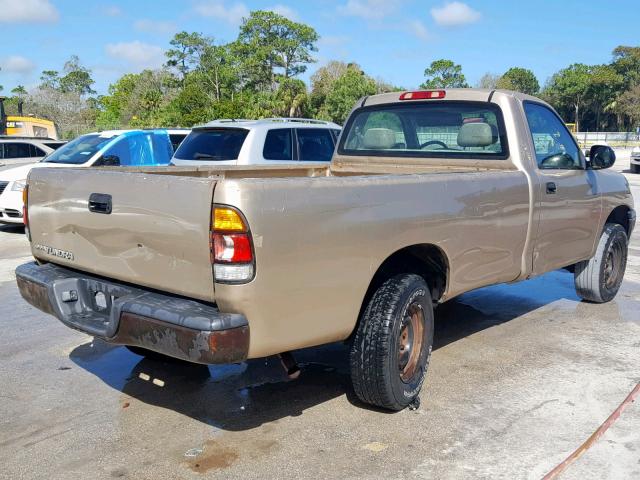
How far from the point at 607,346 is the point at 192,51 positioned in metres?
74.4

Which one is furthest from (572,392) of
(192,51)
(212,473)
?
(192,51)

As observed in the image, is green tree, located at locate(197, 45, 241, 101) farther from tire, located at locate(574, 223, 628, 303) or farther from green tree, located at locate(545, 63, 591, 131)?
tire, located at locate(574, 223, 628, 303)

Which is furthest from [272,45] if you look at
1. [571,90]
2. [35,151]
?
[35,151]

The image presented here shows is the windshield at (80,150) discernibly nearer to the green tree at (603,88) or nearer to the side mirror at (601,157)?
the side mirror at (601,157)

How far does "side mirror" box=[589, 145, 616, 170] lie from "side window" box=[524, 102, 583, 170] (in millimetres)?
112

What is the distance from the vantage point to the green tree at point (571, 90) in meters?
82.5

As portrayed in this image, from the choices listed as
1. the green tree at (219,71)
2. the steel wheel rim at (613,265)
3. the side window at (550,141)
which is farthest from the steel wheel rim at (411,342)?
the green tree at (219,71)

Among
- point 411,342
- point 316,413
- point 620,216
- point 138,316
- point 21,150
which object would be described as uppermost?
Answer: point 21,150

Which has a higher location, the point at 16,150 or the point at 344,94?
the point at 344,94

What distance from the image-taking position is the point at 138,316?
3.37m

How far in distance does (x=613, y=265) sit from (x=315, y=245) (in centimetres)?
448

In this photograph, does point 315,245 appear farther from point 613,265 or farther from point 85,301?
point 613,265

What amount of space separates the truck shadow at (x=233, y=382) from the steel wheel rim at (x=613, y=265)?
1.43 meters

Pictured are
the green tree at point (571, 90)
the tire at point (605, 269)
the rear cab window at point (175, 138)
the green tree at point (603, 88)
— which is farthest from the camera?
the green tree at point (571, 90)
